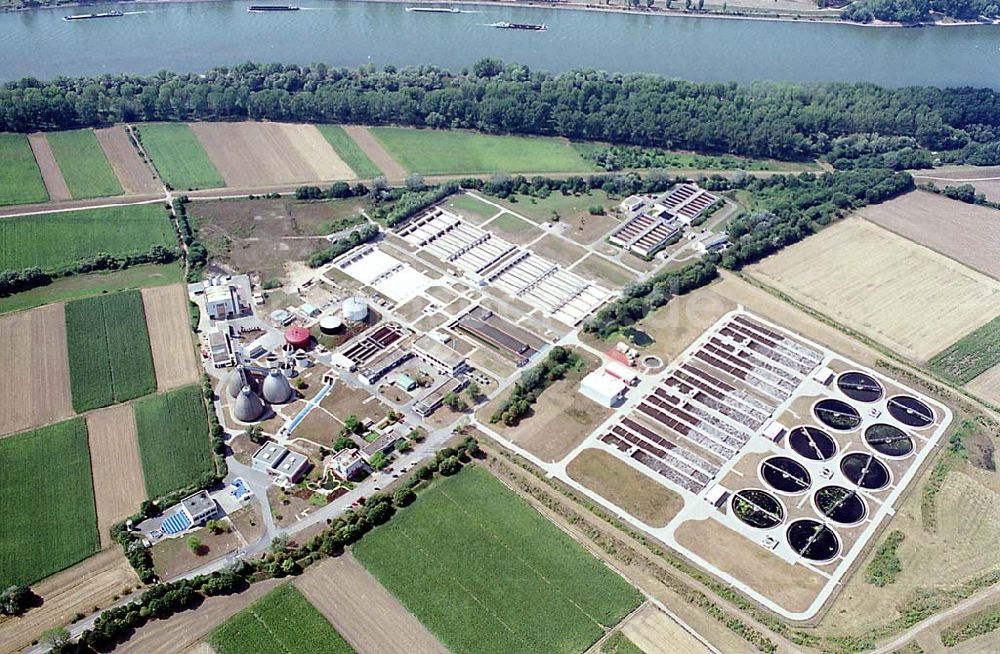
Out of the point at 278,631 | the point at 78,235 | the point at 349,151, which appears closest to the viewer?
the point at 278,631

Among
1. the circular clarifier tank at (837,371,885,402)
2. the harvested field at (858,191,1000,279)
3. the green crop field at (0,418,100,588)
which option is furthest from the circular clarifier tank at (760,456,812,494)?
the green crop field at (0,418,100,588)

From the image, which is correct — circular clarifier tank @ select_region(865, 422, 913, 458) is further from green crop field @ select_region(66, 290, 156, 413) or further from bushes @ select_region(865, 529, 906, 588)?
green crop field @ select_region(66, 290, 156, 413)

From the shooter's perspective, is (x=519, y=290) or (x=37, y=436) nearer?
(x=37, y=436)

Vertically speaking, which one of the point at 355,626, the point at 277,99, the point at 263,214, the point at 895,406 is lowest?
the point at 355,626

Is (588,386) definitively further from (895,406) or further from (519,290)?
(895,406)

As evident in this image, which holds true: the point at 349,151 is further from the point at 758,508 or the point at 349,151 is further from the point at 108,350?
the point at 758,508

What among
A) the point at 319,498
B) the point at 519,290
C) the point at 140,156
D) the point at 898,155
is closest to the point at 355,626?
the point at 319,498

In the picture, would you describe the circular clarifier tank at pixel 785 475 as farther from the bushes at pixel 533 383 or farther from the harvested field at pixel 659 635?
the bushes at pixel 533 383

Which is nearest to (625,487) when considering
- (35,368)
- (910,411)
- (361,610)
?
(361,610)
